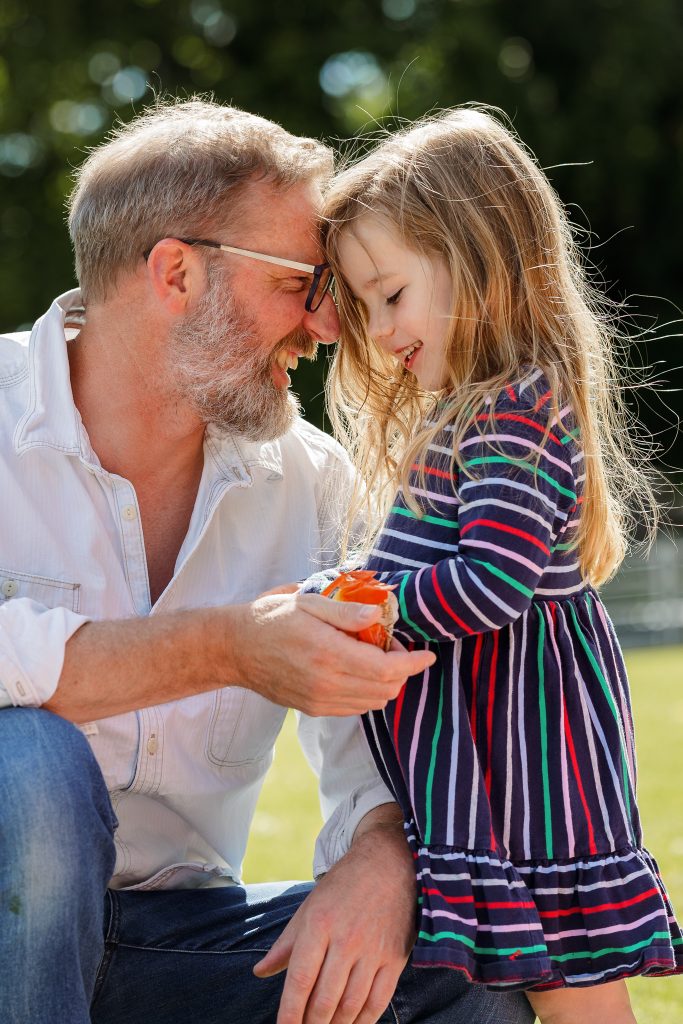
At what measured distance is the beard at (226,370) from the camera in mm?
2828

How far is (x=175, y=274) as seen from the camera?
9.48ft

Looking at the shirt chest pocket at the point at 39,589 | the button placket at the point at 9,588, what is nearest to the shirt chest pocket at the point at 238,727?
the shirt chest pocket at the point at 39,589

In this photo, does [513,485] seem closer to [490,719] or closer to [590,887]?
[490,719]

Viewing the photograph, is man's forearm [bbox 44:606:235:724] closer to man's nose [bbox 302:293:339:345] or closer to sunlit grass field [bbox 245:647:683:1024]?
man's nose [bbox 302:293:339:345]

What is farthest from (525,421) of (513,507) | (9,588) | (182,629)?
(9,588)

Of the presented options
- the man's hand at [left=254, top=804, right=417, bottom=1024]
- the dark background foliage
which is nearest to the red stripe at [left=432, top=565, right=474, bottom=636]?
the man's hand at [left=254, top=804, right=417, bottom=1024]

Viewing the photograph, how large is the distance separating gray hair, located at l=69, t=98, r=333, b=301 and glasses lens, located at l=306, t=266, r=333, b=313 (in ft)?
0.86

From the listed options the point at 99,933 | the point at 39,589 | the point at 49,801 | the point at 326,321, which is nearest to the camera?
the point at 49,801

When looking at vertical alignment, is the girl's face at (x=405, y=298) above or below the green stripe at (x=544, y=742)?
above

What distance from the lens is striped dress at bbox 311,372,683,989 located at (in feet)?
7.02

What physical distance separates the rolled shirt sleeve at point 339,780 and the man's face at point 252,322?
667 millimetres

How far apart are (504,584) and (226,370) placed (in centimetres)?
98

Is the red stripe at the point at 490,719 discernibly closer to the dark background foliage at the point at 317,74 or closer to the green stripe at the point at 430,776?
the green stripe at the point at 430,776

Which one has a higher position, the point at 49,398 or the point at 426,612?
the point at 49,398
